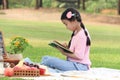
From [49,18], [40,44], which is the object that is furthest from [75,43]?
[49,18]

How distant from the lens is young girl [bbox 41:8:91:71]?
24.0ft

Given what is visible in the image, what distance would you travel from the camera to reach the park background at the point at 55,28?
475 inches

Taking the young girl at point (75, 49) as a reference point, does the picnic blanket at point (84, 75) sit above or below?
below

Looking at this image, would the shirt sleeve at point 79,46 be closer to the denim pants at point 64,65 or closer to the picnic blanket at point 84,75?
the denim pants at point 64,65

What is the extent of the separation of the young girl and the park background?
2532mm

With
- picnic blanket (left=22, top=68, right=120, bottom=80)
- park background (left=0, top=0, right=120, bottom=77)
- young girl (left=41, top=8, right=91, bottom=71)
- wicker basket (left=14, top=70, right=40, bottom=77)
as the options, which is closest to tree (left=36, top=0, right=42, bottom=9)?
park background (left=0, top=0, right=120, bottom=77)

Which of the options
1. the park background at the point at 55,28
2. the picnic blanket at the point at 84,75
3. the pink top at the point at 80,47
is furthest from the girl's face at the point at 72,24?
the park background at the point at 55,28

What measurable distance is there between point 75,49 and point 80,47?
0.09 metres

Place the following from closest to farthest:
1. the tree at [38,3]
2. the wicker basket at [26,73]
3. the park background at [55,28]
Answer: the wicker basket at [26,73] → the park background at [55,28] → the tree at [38,3]

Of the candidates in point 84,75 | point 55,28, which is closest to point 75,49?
point 84,75

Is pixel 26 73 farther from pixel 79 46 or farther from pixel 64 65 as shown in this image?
pixel 79 46

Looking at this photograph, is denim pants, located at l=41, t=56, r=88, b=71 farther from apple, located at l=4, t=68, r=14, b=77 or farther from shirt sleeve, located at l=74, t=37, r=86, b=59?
apple, located at l=4, t=68, r=14, b=77

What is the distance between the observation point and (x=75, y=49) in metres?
Result: 7.36

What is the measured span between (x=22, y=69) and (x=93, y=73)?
1.04 m
